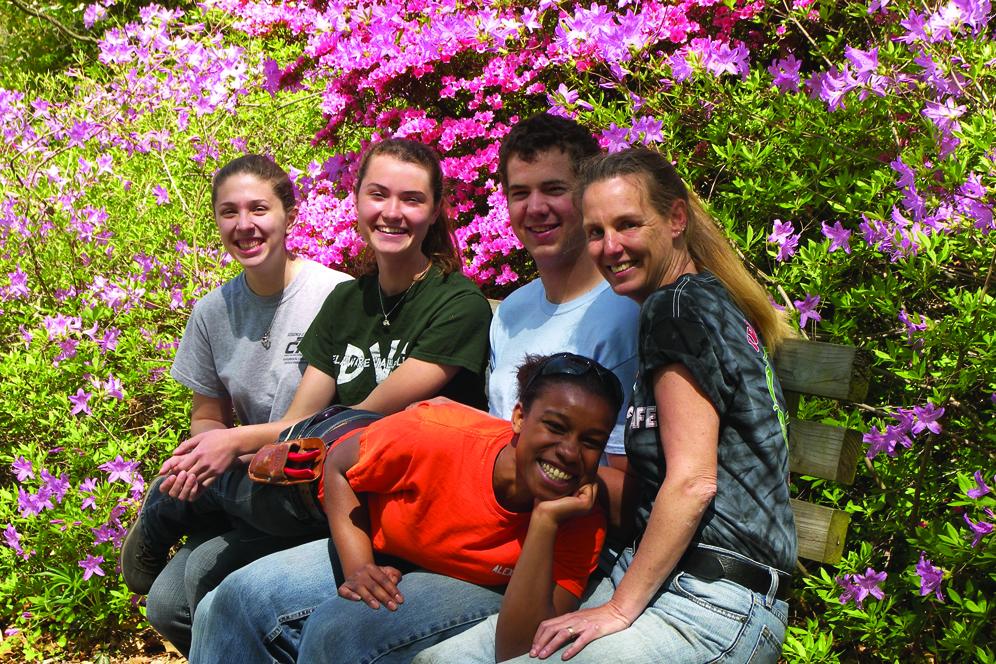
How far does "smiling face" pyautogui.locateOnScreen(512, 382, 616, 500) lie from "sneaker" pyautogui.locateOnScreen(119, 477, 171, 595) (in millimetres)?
1422

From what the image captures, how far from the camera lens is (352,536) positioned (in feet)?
7.70

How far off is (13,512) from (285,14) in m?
2.78

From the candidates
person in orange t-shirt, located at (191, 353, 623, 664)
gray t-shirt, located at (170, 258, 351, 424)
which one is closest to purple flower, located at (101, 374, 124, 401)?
gray t-shirt, located at (170, 258, 351, 424)

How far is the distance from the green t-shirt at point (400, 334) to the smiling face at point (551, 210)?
1.05 feet

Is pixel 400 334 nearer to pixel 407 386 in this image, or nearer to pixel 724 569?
pixel 407 386

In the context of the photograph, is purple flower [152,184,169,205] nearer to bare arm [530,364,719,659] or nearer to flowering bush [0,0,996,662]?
flowering bush [0,0,996,662]

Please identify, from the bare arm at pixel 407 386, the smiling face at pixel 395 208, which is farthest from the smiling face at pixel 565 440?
the smiling face at pixel 395 208

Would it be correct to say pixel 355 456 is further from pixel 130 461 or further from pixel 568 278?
pixel 130 461

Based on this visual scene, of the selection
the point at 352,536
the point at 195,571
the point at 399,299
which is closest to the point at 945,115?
the point at 399,299

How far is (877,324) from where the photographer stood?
3018mm

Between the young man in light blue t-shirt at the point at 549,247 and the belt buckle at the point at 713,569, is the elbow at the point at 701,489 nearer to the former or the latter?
the belt buckle at the point at 713,569

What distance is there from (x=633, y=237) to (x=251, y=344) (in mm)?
1560

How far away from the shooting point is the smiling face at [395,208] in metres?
2.99

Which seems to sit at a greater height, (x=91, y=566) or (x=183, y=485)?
(x=183, y=485)
